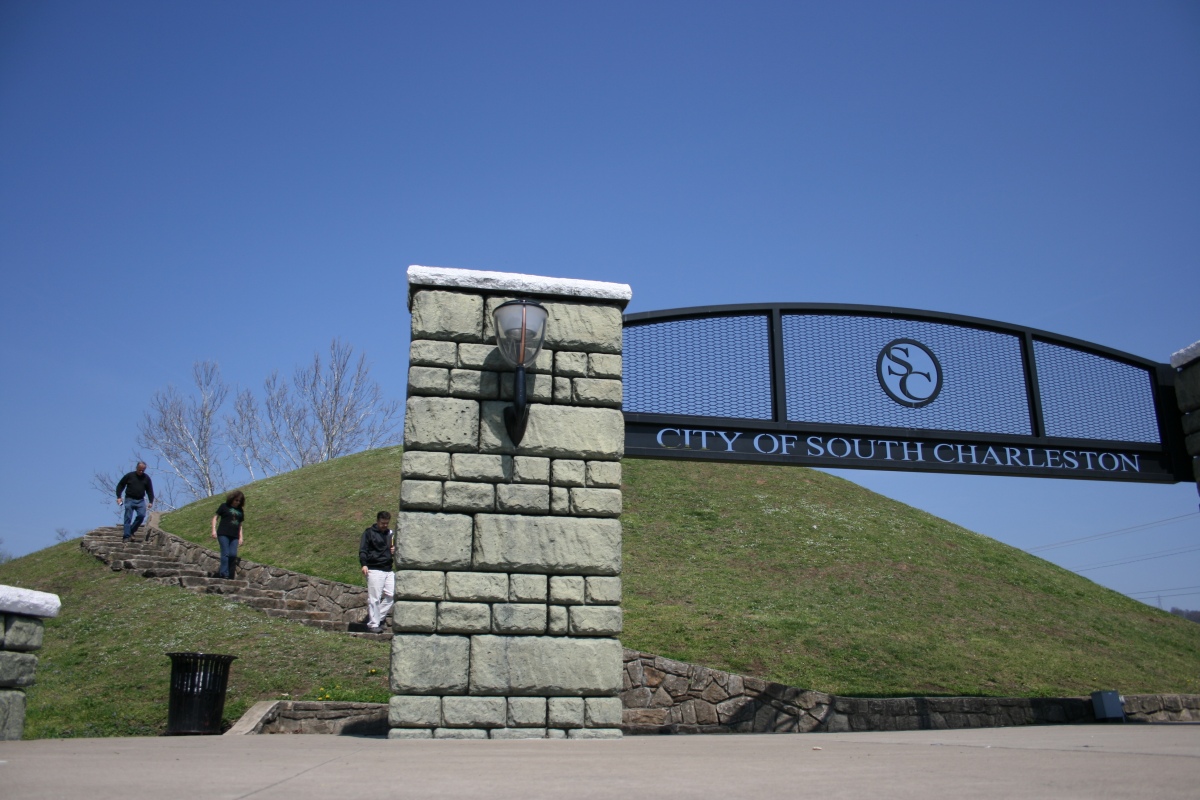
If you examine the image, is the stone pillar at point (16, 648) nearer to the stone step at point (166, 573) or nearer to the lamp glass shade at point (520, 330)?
the lamp glass shade at point (520, 330)

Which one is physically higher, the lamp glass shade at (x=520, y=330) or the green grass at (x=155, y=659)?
the lamp glass shade at (x=520, y=330)

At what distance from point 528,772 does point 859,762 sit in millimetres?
1513

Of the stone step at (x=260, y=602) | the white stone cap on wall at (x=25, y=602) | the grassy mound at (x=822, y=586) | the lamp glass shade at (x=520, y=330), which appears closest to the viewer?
the white stone cap on wall at (x=25, y=602)

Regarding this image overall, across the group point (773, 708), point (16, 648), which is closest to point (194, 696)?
point (16, 648)

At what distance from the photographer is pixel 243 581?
605 inches

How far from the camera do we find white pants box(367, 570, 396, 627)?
1234cm

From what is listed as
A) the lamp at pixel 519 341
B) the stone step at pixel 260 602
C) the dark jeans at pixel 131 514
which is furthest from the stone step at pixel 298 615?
the lamp at pixel 519 341

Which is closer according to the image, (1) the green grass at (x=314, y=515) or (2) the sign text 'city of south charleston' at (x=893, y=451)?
(2) the sign text 'city of south charleston' at (x=893, y=451)

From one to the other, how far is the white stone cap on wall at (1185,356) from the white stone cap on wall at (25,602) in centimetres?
1026

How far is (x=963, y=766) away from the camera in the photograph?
3.88 metres

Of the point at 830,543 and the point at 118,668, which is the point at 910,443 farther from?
the point at 830,543

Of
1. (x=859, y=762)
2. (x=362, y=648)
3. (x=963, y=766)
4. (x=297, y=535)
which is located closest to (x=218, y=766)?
(x=859, y=762)

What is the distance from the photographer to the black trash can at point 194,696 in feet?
27.4

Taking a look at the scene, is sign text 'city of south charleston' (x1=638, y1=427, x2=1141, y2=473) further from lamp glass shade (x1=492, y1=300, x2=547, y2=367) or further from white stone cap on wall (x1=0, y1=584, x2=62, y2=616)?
white stone cap on wall (x1=0, y1=584, x2=62, y2=616)
